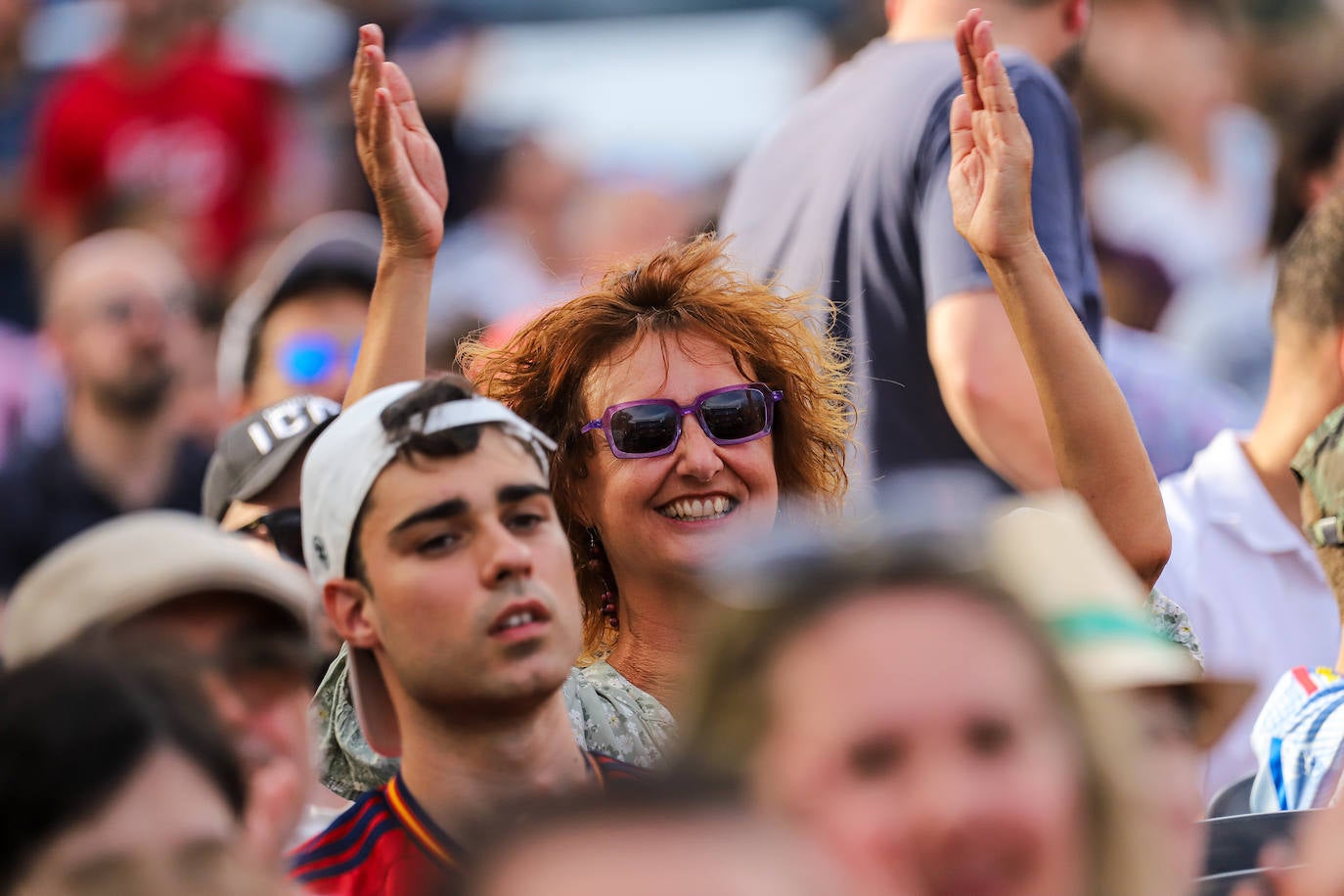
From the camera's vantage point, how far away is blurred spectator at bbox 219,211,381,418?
16.2 feet

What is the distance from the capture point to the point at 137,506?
222 inches

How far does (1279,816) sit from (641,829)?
5.31 feet

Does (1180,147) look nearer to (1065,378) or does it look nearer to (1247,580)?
(1247,580)

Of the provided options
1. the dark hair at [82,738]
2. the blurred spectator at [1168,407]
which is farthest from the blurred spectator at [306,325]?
the dark hair at [82,738]

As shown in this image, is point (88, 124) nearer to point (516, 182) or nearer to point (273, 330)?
point (516, 182)

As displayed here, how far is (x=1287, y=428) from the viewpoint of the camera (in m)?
4.08

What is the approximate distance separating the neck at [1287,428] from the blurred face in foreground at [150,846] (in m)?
2.80

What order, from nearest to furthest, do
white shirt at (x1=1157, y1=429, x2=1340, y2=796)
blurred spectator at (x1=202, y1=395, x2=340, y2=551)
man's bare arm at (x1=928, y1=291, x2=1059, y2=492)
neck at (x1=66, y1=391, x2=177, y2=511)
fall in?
man's bare arm at (x1=928, y1=291, x2=1059, y2=492), blurred spectator at (x1=202, y1=395, x2=340, y2=551), white shirt at (x1=1157, y1=429, x2=1340, y2=796), neck at (x1=66, y1=391, x2=177, y2=511)

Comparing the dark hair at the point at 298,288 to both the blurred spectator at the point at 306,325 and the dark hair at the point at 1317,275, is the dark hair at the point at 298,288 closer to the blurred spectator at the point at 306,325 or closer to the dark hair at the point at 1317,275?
the blurred spectator at the point at 306,325

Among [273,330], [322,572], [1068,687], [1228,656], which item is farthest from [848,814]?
[273,330]

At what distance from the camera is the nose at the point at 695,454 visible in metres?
3.30

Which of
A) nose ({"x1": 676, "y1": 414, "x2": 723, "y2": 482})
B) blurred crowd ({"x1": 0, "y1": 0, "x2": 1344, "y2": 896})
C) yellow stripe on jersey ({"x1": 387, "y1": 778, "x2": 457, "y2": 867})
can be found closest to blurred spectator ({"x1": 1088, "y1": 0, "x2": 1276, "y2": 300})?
blurred crowd ({"x1": 0, "y1": 0, "x2": 1344, "y2": 896})

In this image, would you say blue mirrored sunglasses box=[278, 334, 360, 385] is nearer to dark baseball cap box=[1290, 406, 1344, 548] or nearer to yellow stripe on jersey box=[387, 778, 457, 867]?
yellow stripe on jersey box=[387, 778, 457, 867]

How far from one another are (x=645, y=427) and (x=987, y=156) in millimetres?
755
